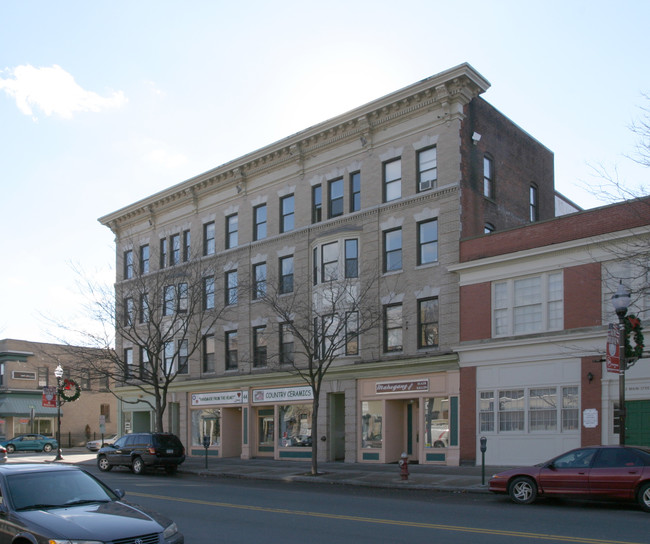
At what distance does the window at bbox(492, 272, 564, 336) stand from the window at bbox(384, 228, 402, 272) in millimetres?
4575

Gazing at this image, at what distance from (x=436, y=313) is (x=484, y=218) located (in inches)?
162

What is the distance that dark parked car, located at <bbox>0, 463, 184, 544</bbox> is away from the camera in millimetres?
7816

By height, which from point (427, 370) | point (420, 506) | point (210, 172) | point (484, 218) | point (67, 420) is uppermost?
point (210, 172)

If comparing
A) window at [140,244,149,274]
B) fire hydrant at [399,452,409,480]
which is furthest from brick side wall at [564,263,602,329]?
window at [140,244,149,274]

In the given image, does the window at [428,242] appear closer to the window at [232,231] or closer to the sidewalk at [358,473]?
the sidewalk at [358,473]

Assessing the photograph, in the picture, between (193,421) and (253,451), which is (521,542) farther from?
(193,421)

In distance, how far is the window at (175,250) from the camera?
129 ft

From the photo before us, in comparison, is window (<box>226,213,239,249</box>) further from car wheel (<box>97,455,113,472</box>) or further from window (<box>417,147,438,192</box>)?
car wheel (<box>97,455,113,472</box>)

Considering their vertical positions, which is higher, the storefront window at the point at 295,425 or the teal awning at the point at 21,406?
the storefront window at the point at 295,425

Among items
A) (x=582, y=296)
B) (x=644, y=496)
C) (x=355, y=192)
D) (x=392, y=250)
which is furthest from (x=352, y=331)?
(x=644, y=496)

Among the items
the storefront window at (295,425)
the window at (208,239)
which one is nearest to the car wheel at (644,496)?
the storefront window at (295,425)

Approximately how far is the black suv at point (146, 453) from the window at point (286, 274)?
8217 mm

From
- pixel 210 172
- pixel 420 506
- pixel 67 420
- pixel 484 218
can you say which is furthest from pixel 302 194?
pixel 67 420

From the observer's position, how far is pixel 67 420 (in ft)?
202
